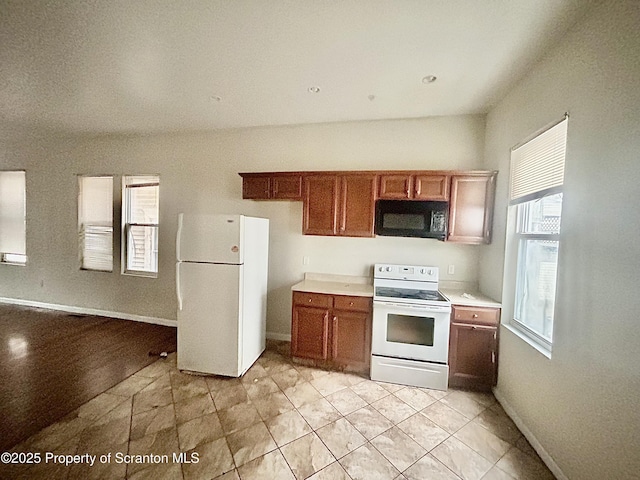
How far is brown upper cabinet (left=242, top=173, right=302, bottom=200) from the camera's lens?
325cm

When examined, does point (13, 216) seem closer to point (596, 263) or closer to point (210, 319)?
point (210, 319)

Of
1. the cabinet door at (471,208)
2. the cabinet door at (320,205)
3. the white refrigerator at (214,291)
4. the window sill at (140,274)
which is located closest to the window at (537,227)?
the cabinet door at (471,208)

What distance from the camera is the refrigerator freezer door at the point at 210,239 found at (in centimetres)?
267

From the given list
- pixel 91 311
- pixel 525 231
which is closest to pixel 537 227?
pixel 525 231

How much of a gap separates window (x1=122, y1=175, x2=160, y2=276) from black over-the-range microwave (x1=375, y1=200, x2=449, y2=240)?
11.6 feet

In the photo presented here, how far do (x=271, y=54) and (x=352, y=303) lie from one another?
2.46 m

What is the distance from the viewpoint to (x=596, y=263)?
4.77ft

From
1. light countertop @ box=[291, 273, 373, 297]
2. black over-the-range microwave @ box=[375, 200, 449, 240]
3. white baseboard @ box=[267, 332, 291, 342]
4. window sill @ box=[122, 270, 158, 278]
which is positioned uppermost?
black over-the-range microwave @ box=[375, 200, 449, 240]

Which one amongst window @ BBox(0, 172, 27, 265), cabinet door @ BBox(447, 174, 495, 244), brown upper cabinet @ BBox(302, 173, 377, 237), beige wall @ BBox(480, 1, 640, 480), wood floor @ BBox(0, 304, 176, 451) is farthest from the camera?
window @ BBox(0, 172, 27, 265)

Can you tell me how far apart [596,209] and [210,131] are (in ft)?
13.8

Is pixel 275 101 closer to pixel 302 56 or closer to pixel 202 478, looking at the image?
pixel 302 56

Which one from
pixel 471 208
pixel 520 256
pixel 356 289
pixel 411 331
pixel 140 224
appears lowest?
pixel 411 331

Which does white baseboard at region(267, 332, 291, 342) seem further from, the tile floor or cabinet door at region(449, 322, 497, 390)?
cabinet door at region(449, 322, 497, 390)

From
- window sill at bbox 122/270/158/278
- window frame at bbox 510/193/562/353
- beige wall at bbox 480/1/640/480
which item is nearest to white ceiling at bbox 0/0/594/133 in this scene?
beige wall at bbox 480/1/640/480
